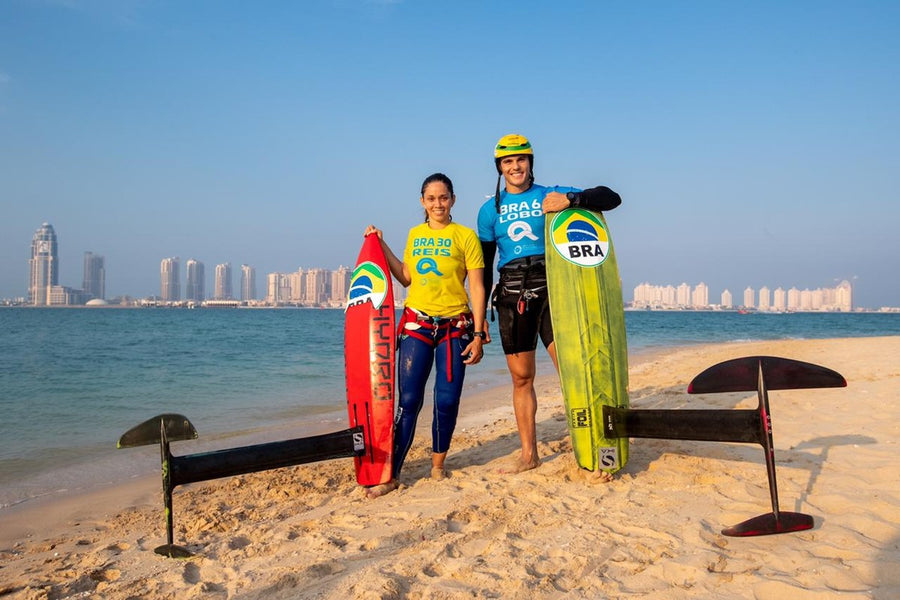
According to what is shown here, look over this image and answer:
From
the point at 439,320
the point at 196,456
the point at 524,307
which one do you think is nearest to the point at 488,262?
the point at 524,307

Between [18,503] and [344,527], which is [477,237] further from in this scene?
[18,503]

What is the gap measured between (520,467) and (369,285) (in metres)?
1.72

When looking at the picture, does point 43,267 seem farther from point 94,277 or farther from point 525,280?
point 525,280

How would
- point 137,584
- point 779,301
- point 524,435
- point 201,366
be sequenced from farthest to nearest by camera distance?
point 779,301 → point 201,366 → point 524,435 → point 137,584

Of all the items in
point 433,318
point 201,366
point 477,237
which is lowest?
point 201,366

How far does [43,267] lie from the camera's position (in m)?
155

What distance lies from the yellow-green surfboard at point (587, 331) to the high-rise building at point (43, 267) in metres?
166

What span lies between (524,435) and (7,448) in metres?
5.71

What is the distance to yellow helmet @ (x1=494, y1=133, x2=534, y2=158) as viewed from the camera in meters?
4.09

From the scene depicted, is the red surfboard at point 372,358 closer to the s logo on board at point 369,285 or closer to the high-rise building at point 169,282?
the s logo on board at point 369,285

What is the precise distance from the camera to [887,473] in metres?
3.62

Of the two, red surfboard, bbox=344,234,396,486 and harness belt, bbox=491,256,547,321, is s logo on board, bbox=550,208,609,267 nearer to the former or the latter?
harness belt, bbox=491,256,547,321

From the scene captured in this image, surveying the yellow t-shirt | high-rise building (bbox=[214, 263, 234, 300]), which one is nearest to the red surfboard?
the yellow t-shirt

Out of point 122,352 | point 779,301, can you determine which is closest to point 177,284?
point 122,352
